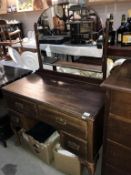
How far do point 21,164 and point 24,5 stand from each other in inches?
87.6

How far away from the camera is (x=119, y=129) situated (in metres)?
0.92

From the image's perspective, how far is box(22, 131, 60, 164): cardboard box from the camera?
1423 millimetres

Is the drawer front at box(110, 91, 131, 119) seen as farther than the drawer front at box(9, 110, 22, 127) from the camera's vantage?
No

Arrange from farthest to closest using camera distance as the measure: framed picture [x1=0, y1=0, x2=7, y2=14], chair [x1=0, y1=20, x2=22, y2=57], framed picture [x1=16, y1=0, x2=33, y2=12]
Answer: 1. framed picture [x1=0, y1=0, x2=7, y2=14]
2. framed picture [x1=16, y1=0, x2=33, y2=12]
3. chair [x1=0, y1=20, x2=22, y2=57]

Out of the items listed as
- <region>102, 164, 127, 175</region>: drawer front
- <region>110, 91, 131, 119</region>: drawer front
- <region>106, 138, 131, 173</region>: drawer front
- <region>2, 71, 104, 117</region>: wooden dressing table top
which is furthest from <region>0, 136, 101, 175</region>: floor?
<region>110, 91, 131, 119</region>: drawer front

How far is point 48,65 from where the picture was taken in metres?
1.56

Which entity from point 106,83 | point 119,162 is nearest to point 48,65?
point 106,83

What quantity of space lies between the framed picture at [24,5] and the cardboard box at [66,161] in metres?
2.06

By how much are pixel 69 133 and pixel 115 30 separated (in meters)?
1.08

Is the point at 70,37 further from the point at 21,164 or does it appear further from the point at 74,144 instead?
the point at 21,164

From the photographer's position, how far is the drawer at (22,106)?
1.27 m

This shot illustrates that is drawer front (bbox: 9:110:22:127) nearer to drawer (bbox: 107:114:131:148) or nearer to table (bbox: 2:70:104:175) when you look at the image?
table (bbox: 2:70:104:175)

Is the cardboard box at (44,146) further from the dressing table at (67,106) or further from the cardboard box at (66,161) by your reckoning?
the dressing table at (67,106)

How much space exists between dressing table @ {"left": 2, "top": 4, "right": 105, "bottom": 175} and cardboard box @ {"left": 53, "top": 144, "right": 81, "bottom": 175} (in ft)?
0.27
